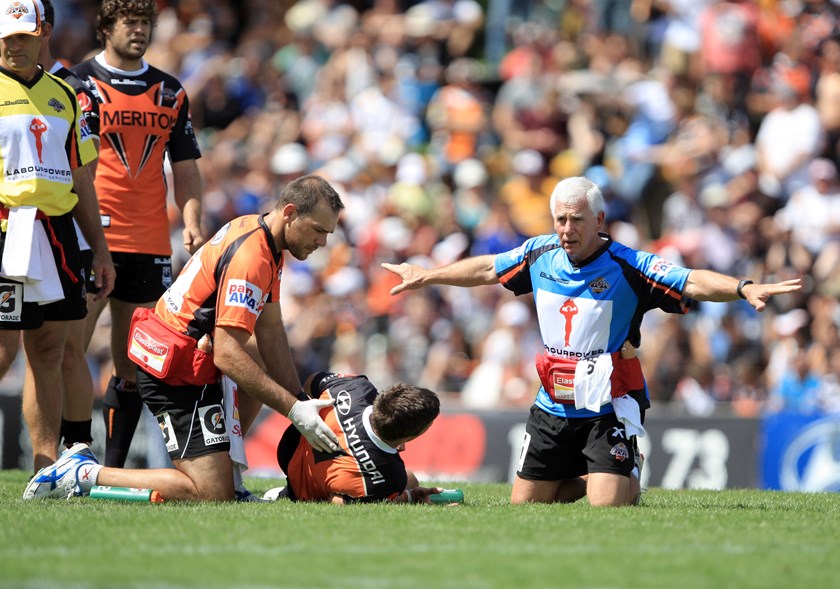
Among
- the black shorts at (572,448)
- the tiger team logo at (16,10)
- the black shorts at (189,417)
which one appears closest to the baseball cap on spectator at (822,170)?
the black shorts at (572,448)

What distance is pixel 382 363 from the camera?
629 inches

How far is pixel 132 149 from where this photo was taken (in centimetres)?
926

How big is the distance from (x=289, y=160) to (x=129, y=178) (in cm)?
971

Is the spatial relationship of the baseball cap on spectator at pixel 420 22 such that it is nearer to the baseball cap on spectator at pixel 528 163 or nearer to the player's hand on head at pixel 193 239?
the baseball cap on spectator at pixel 528 163

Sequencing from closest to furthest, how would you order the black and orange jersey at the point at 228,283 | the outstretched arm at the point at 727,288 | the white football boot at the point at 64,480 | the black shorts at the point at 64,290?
the outstretched arm at the point at 727,288 → the black and orange jersey at the point at 228,283 → the white football boot at the point at 64,480 → the black shorts at the point at 64,290

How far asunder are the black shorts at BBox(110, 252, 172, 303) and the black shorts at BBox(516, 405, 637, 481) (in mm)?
2851

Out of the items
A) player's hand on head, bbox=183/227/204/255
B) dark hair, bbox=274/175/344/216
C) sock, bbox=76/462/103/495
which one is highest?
dark hair, bbox=274/175/344/216

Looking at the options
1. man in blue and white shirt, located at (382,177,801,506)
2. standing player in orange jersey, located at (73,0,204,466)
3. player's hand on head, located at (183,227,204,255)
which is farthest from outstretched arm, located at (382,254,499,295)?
standing player in orange jersey, located at (73,0,204,466)

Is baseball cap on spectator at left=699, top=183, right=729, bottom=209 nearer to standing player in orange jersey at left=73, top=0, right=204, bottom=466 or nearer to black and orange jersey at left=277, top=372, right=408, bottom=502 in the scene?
standing player in orange jersey at left=73, top=0, right=204, bottom=466

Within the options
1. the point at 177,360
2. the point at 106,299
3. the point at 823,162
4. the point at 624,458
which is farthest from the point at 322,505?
the point at 823,162

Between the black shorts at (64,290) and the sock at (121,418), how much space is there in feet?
3.04

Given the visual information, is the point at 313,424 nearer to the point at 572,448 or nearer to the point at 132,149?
the point at 572,448

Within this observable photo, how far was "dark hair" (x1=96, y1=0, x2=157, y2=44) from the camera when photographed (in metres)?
9.06

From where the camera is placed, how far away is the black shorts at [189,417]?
26.1ft
